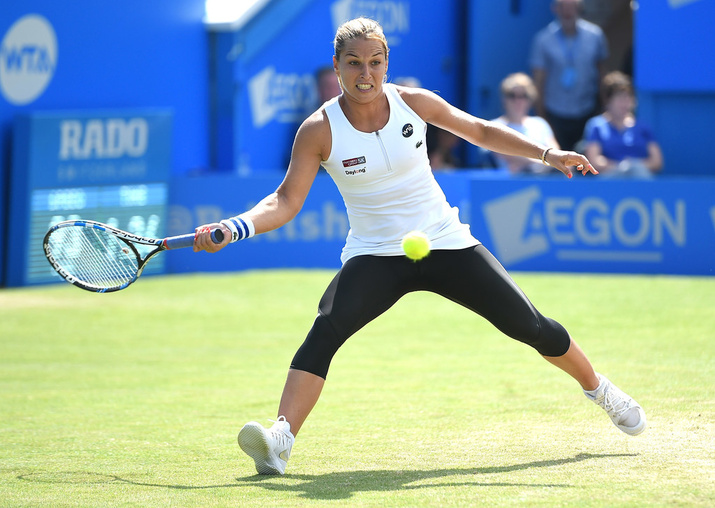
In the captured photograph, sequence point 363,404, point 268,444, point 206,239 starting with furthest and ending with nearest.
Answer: point 363,404, point 268,444, point 206,239

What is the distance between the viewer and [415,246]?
202 inches

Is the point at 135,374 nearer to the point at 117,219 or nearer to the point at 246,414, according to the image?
the point at 246,414

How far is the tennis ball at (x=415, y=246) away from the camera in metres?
5.12

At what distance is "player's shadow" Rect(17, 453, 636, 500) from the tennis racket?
87 centimetres

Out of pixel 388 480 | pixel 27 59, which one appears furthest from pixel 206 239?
pixel 27 59

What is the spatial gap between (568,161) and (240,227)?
1.50 m

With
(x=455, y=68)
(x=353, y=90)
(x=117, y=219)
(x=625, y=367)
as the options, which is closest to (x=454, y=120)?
(x=353, y=90)

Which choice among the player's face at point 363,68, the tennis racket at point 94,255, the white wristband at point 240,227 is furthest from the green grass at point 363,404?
the player's face at point 363,68

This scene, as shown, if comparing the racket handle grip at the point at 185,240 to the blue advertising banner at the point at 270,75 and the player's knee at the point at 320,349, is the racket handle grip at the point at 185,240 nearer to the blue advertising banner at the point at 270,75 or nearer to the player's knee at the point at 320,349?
the player's knee at the point at 320,349

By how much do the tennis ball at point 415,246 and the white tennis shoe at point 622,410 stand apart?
3.73ft

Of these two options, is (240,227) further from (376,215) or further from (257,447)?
(257,447)

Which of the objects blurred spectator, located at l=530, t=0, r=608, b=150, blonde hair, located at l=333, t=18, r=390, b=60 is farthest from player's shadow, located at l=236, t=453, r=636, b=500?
blurred spectator, located at l=530, t=0, r=608, b=150

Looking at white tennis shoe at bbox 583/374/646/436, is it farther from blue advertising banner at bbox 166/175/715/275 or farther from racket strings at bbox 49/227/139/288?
blue advertising banner at bbox 166/175/715/275

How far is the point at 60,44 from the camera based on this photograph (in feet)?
42.9
